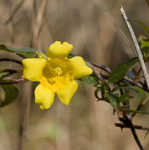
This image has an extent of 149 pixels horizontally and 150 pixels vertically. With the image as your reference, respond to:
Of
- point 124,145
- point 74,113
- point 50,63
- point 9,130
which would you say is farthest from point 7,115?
point 50,63

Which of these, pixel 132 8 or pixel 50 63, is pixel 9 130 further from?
pixel 50 63

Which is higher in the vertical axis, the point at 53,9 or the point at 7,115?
the point at 53,9

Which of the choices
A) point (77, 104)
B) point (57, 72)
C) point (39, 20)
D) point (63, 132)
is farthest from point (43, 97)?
point (77, 104)

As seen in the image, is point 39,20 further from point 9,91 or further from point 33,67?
point 33,67

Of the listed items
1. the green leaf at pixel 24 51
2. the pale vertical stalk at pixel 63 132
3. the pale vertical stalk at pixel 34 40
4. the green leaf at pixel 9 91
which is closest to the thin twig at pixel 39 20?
the pale vertical stalk at pixel 34 40

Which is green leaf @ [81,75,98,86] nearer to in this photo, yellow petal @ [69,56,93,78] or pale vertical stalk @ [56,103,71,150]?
yellow petal @ [69,56,93,78]

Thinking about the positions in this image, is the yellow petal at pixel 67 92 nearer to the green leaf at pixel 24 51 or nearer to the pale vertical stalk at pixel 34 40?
the green leaf at pixel 24 51
